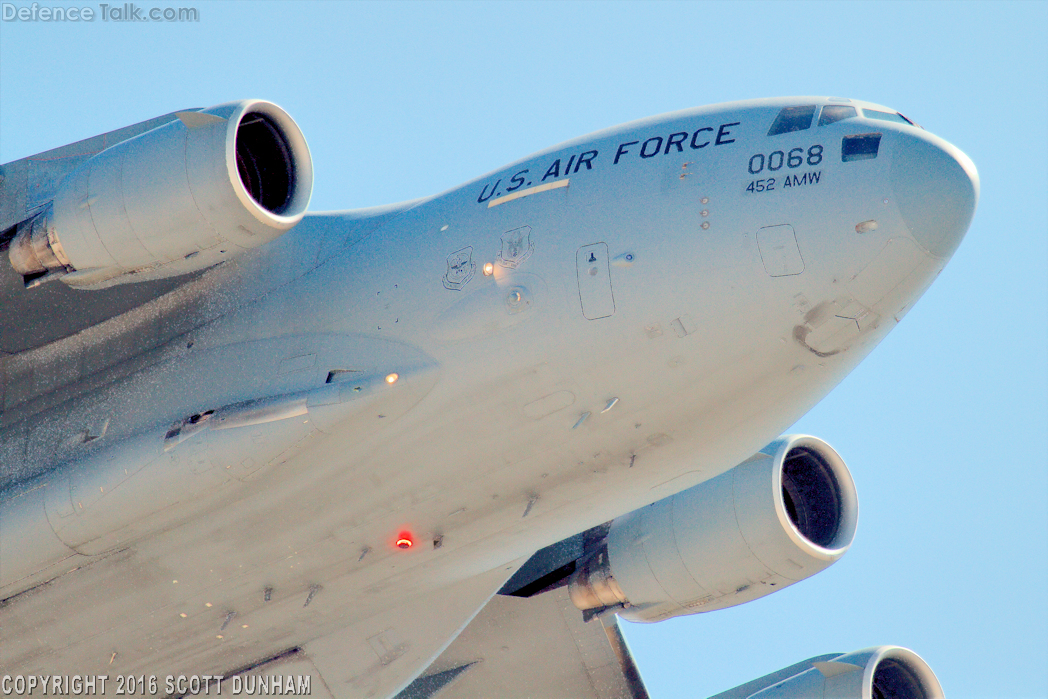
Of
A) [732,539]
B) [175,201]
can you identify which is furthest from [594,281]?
[732,539]

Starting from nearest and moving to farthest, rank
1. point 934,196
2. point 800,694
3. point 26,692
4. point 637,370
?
point 934,196
point 637,370
point 26,692
point 800,694

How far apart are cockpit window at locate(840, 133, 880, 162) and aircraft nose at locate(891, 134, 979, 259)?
0.50 feet

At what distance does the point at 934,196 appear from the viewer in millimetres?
7996

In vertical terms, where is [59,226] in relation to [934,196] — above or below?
above

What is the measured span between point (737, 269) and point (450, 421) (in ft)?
7.46

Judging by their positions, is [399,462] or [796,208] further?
[399,462]

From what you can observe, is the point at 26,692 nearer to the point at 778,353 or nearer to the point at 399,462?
the point at 399,462

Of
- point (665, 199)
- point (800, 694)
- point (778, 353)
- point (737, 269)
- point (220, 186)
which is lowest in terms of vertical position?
point (800, 694)

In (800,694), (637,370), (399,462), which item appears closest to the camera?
(637,370)

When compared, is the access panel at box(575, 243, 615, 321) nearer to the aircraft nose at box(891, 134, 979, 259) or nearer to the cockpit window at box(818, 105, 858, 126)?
the cockpit window at box(818, 105, 858, 126)

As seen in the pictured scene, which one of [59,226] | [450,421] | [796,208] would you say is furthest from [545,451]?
[59,226]

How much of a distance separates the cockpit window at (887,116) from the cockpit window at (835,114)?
0.09 meters

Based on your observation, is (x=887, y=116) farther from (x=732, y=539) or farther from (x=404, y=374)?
(x=732, y=539)

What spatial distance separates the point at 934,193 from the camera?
8.00m
